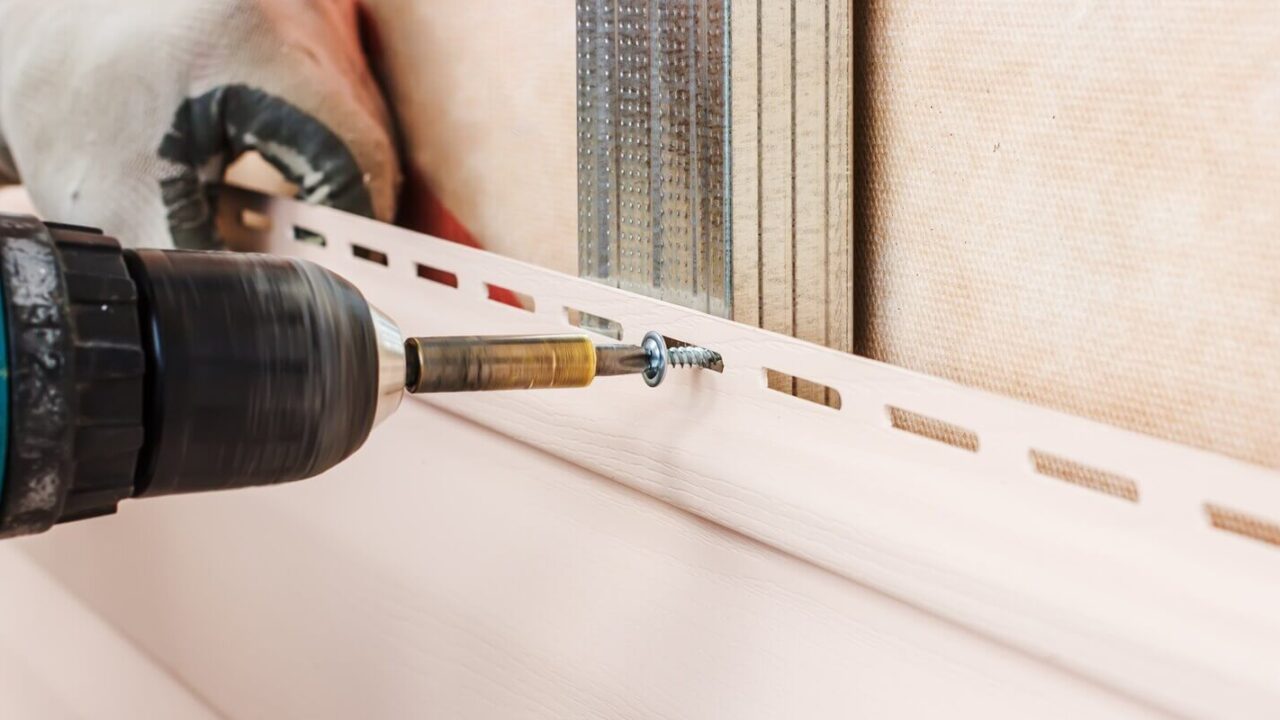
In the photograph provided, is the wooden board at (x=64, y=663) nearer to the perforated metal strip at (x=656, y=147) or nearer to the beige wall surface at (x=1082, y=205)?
the perforated metal strip at (x=656, y=147)

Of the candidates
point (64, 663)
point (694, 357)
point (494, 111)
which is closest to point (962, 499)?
point (694, 357)

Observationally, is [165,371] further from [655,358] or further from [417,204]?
[417,204]

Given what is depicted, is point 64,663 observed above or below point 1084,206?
below

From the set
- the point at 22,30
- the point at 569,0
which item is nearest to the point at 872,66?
the point at 569,0

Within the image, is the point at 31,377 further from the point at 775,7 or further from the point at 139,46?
the point at 139,46

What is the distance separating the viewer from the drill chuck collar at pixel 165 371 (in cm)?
29

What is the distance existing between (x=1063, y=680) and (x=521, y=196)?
0.38 meters

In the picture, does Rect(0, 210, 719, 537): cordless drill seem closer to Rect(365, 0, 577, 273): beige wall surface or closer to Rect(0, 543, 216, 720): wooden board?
Rect(365, 0, 577, 273): beige wall surface

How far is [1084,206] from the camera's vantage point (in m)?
0.38

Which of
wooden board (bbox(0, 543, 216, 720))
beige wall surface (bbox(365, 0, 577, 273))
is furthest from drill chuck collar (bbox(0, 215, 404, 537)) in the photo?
wooden board (bbox(0, 543, 216, 720))

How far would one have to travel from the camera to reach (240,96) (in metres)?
0.68

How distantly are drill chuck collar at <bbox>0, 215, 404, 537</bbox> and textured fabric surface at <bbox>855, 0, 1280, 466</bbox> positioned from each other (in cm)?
20

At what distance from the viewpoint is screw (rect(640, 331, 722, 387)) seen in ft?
1.52

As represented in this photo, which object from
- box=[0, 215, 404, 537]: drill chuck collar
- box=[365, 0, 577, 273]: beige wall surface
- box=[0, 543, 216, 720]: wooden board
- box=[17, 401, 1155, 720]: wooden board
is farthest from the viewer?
box=[0, 543, 216, 720]: wooden board
